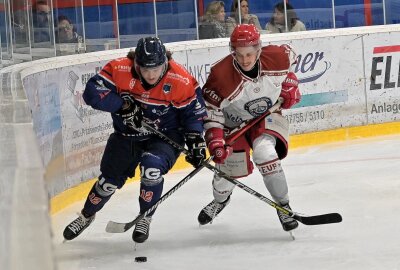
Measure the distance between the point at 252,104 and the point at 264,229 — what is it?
63cm

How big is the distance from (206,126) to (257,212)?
2.87 feet

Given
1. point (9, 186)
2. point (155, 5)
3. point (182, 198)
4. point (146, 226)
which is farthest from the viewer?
point (155, 5)

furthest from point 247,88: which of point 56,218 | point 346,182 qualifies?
point 346,182

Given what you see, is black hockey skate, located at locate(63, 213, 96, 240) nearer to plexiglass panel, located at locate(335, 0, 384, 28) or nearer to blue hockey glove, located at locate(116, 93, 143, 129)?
blue hockey glove, located at locate(116, 93, 143, 129)

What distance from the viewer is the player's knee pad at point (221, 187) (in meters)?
4.97

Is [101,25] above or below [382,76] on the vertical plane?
above

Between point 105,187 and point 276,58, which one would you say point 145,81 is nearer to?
point 105,187

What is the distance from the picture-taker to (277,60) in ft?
15.5

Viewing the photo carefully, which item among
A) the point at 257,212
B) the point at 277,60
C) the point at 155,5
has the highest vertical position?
the point at 155,5

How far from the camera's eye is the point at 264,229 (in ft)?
15.9

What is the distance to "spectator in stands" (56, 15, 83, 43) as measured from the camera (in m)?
6.91

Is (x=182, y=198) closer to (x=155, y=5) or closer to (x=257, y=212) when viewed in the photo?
(x=257, y=212)

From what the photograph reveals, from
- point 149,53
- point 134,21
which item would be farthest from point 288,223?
point 134,21

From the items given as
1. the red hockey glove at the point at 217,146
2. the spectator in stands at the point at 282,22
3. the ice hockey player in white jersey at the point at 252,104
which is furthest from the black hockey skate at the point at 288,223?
the spectator in stands at the point at 282,22
